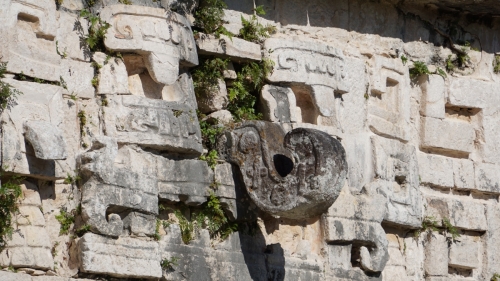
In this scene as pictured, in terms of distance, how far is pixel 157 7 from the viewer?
10602 mm

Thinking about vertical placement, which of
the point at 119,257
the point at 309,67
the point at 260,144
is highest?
the point at 309,67

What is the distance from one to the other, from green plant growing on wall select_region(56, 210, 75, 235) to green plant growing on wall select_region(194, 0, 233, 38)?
6.41 ft

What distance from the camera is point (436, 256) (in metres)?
12.3

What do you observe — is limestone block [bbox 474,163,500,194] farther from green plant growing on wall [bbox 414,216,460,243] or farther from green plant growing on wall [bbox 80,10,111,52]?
green plant growing on wall [bbox 80,10,111,52]

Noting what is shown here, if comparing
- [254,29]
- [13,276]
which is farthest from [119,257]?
[254,29]

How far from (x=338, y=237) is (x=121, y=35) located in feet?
7.16

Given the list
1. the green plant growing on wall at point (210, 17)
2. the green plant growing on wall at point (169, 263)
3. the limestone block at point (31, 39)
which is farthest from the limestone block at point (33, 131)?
the green plant growing on wall at point (210, 17)

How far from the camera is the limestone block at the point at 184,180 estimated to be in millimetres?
10344

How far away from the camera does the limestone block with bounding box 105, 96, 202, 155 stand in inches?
400

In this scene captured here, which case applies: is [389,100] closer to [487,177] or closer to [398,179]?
[398,179]

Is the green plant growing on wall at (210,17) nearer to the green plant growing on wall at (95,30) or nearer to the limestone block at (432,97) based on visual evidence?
the green plant growing on wall at (95,30)

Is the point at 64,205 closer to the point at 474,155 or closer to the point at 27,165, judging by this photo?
the point at 27,165

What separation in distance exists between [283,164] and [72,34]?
5.87 ft

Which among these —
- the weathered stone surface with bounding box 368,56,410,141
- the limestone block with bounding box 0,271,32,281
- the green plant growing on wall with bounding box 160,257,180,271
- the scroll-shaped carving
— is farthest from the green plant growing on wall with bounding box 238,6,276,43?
the limestone block with bounding box 0,271,32,281
